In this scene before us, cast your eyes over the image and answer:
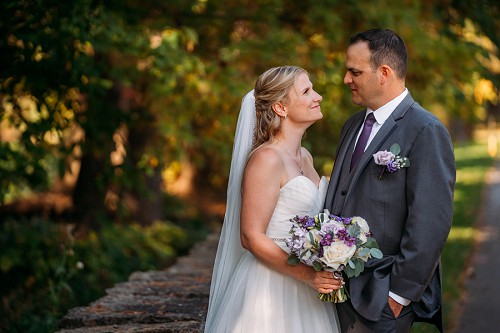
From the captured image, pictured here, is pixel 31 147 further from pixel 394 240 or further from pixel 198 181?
pixel 198 181

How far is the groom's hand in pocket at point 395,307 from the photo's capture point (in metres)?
3.66

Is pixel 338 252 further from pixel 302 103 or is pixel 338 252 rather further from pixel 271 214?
pixel 302 103

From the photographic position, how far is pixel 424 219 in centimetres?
361

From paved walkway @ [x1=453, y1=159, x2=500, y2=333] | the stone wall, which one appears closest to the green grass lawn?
paved walkway @ [x1=453, y1=159, x2=500, y2=333]

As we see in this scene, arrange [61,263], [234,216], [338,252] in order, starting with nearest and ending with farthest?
[338,252]
[234,216]
[61,263]

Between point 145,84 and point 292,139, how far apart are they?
6435 mm

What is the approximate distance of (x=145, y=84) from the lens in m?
10.4

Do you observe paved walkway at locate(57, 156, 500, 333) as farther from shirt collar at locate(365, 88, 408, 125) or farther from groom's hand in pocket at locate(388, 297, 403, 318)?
shirt collar at locate(365, 88, 408, 125)

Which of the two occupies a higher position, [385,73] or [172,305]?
[385,73]

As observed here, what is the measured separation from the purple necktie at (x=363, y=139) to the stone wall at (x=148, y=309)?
4.59 feet

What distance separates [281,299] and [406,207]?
2.68 feet

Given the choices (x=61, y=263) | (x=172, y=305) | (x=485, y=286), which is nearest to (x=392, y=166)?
(x=172, y=305)

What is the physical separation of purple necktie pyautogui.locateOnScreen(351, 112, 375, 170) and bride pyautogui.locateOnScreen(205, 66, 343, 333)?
11.6 inches

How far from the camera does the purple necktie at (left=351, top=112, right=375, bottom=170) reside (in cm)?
391
